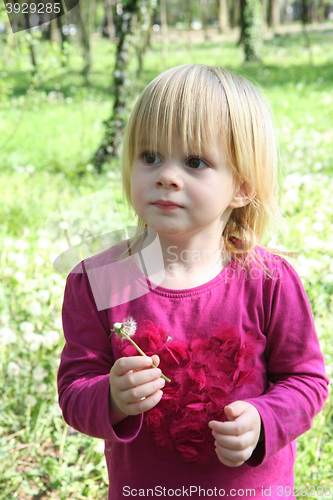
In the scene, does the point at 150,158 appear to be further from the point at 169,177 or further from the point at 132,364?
the point at 132,364

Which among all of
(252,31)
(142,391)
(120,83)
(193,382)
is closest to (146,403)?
(142,391)

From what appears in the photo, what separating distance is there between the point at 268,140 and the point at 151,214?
1.17 ft

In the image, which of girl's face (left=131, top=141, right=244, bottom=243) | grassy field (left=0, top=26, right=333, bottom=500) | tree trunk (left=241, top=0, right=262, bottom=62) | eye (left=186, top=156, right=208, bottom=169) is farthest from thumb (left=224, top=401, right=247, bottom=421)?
tree trunk (left=241, top=0, right=262, bottom=62)

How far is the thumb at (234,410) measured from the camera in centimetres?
123

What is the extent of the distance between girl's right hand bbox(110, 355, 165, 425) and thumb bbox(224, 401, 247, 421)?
0.47ft

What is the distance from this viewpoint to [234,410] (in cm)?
124

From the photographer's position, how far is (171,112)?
1301 mm

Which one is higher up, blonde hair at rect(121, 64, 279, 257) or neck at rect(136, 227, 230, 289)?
blonde hair at rect(121, 64, 279, 257)

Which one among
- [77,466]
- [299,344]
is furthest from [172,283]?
[77,466]

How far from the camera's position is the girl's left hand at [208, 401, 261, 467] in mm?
1220

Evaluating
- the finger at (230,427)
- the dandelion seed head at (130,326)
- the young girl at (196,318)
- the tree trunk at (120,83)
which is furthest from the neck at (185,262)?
the tree trunk at (120,83)

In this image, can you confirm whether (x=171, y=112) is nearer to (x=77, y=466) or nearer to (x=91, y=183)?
(x=77, y=466)

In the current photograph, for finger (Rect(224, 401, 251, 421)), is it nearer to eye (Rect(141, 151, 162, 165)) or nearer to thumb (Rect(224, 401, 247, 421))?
thumb (Rect(224, 401, 247, 421))

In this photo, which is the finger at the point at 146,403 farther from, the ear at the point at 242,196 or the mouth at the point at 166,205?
the ear at the point at 242,196
